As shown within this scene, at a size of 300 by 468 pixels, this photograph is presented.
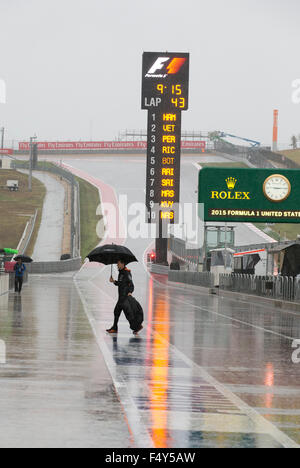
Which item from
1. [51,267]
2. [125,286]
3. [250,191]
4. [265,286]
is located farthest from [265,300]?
[51,267]

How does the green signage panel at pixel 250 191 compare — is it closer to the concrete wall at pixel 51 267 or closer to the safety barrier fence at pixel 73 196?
the concrete wall at pixel 51 267

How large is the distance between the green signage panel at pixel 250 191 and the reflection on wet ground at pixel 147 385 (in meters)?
23.0

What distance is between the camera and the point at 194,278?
188ft

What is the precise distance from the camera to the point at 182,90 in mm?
86062

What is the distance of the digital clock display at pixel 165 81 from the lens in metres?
85.0

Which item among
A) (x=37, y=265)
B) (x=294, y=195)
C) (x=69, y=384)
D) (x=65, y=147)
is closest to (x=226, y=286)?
(x=294, y=195)

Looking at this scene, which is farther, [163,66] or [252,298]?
[163,66]

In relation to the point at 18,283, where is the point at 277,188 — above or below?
above

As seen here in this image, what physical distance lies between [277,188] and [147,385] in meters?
35.8

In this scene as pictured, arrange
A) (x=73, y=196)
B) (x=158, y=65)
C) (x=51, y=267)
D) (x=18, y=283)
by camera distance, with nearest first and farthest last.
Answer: (x=18, y=283) → (x=51, y=267) → (x=158, y=65) → (x=73, y=196)

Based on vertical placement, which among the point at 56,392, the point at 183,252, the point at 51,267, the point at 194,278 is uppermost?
the point at 56,392

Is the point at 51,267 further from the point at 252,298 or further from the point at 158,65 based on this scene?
the point at 252,298

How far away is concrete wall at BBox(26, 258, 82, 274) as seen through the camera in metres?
68.3

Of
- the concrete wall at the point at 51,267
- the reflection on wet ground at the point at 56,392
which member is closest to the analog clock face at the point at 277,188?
the concrete wall at the point at 51,267
